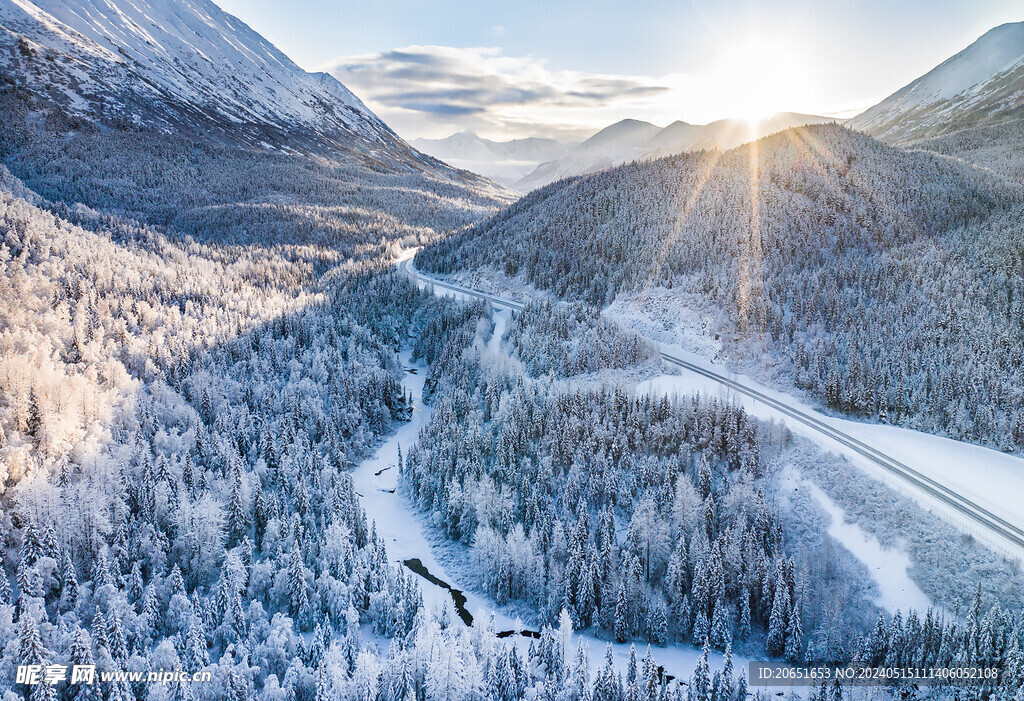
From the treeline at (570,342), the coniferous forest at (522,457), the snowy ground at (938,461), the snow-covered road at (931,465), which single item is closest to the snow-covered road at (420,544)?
the coniferous forest at (522,457)

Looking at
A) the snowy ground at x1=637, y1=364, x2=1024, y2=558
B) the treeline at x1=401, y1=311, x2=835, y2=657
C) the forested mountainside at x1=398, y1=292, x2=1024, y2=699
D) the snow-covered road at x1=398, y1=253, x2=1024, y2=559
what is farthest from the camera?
the treeline at x1=401, y1=311, x2=835, y2=657

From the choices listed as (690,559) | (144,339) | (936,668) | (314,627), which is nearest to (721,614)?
(690,559)

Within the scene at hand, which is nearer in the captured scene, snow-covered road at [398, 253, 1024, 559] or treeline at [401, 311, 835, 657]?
snow-covered road at [398, 253, 1024, 559]

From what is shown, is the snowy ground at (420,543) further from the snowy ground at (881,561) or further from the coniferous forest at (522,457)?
the snowy ground at (881,561)

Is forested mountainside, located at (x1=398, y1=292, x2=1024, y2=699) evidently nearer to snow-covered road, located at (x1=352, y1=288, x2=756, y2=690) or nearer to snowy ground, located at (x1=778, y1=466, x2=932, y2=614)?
snowy ground, located at (x1=778, y1=466, x2=932, y2=614)

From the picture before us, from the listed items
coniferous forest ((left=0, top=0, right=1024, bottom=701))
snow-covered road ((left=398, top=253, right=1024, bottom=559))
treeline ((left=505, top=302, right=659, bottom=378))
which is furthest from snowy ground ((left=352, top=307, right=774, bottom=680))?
snow-covered road ((left=398, top=253, right=1024, bottom=559))

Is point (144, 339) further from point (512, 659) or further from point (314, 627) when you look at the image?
point (512, 659)

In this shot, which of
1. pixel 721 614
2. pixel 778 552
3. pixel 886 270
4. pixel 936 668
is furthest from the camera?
pixel 886 270

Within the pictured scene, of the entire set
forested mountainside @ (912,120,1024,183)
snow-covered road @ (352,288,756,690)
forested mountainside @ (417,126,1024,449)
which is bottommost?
snow-covered road @ (352,288,756,690)

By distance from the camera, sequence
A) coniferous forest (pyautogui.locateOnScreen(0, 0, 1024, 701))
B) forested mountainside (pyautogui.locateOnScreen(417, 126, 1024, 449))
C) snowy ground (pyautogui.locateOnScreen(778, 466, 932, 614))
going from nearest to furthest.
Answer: coniferous forest (pyautogui.locateOnScreen(0, 0, 1024, 701)) → snowy ground (pyautogui.locateOnScreen(778, 466, 932, 614)) → forested mountainside (pyautogui.locateOnScreen(417, 126, 1024, 449))
